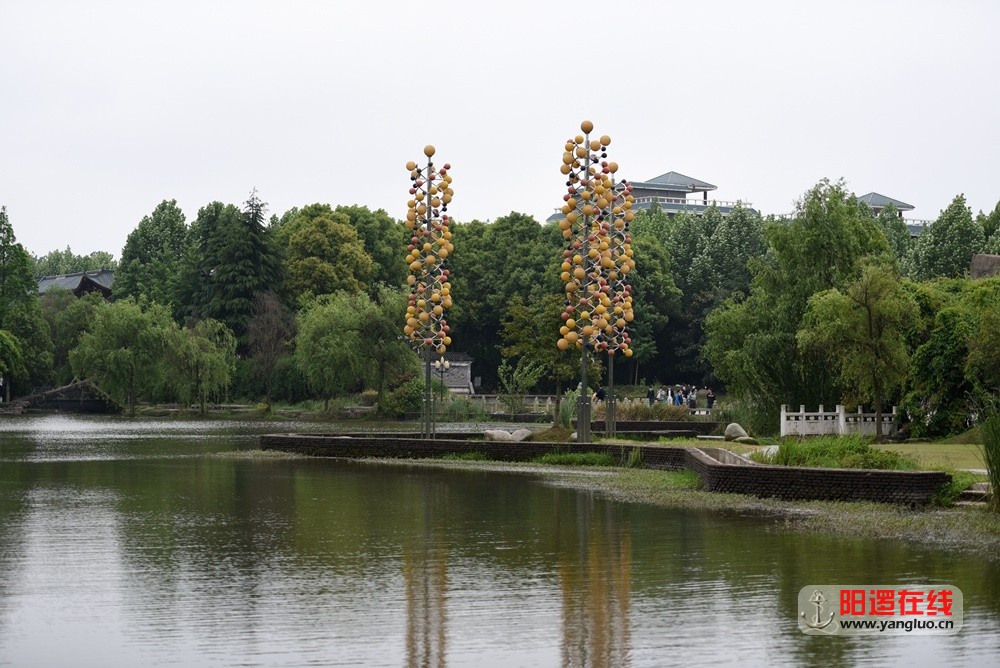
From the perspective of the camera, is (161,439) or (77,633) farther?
(161,439)

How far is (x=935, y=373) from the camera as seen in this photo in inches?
1560

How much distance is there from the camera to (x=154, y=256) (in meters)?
117

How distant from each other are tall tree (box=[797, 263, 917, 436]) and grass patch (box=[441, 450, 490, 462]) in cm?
1115

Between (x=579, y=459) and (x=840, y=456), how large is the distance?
10.3 metres

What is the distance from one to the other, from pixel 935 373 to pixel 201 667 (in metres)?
32.2

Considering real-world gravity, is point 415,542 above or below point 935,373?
below

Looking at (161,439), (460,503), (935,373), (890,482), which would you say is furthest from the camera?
(161,439)

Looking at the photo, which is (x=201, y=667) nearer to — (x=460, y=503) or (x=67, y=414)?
(x=460, y=503)

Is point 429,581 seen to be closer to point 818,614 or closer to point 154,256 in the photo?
point 818,614

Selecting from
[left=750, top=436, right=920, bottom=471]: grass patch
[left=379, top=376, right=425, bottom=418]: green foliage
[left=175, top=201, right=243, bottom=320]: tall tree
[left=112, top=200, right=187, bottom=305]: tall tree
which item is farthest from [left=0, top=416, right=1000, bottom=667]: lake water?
[left=112, top=200, right=187, bottom=305]: tall tree

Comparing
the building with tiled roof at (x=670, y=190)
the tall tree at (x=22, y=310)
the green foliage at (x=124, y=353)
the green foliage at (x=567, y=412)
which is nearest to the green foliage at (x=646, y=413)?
the green foliage at (x=567, y=412)

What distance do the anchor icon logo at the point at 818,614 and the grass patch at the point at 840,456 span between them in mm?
10554

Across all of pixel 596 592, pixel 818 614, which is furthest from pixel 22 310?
pixel 818 614

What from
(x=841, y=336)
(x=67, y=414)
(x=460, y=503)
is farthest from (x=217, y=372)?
(x=460, y=503)
